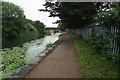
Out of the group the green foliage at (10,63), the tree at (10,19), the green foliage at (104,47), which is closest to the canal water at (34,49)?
the green foliage at (10,63)

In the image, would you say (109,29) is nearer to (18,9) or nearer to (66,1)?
(66,1)

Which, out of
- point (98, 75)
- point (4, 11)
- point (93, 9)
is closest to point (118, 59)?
point (98, 75)

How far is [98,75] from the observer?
2.83m

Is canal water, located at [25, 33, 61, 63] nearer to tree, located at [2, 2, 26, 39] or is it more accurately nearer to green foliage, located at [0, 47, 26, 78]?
green foliage, located at [0, 47, 26, 78]

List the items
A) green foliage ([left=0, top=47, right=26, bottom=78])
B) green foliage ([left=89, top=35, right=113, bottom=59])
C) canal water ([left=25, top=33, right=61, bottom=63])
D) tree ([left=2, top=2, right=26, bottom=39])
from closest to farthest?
green foliage ([left=0, top=47, right=26, bottom=78]) < green foliage ([left=89, top=35, right=113, bottom=59]) < canal water ([left=25, top=33, right=61, bottom=63]) < tree ([left=2, top=2, right=26, bottom=39])

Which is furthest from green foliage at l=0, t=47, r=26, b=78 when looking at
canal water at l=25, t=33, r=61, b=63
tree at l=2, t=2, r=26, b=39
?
tree at l=2, t=2, r=26, b=39

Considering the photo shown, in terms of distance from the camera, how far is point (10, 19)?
17594mm

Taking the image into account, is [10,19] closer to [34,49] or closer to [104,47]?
[34,49]

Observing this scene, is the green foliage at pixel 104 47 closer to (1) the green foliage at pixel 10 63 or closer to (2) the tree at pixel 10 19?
(1) the green foliage at pixel 10 63

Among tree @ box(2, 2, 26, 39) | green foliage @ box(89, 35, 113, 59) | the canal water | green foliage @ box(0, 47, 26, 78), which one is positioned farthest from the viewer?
tree @ box(2, 2, 26, 39)

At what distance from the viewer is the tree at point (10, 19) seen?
16.5 meters

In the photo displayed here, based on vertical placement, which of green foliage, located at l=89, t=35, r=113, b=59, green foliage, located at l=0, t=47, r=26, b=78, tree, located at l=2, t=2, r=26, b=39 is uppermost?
tree, located at l=2, t=2, r=26, b=39

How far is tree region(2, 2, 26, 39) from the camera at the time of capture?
16.5m

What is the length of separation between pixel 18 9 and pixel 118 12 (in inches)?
774
